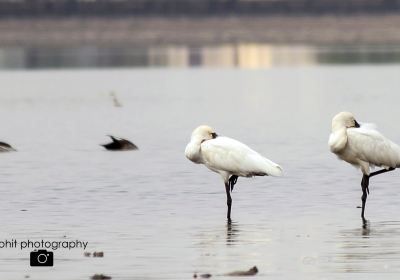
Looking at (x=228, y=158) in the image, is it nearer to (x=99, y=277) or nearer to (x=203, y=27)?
(x=99, y=277)

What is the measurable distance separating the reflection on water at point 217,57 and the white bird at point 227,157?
84212mm

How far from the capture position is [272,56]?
11819 cm

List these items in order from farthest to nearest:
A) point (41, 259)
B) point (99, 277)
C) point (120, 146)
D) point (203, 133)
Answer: point (120, 146) → point (203, 133) → point (41, 259) → point (99, 277)

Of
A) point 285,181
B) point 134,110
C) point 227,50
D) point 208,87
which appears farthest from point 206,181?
point 227,50

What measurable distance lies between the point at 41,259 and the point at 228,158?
145 inches

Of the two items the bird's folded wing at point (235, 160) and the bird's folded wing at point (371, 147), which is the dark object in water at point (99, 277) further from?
the bird's folded wing at point (371, 147)

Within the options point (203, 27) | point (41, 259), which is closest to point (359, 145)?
point (41, 259)

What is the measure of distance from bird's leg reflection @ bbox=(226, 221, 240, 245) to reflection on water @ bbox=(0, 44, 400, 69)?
3335 inches

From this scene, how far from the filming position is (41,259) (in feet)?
44.8

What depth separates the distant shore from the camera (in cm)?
10912

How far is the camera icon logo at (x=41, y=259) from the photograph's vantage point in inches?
535

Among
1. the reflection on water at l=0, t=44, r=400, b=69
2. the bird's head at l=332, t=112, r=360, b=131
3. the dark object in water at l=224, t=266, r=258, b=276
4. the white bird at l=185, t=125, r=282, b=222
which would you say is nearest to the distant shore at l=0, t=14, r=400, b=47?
the reflection on water at l=0, t=44, r=400, b=69

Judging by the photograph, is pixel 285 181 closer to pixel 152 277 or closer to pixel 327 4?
pixel 152 277

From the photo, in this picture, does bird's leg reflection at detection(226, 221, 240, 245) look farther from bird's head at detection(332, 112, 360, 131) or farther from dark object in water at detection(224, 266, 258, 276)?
dark object in water at detection(224, 266, 258, 276)
